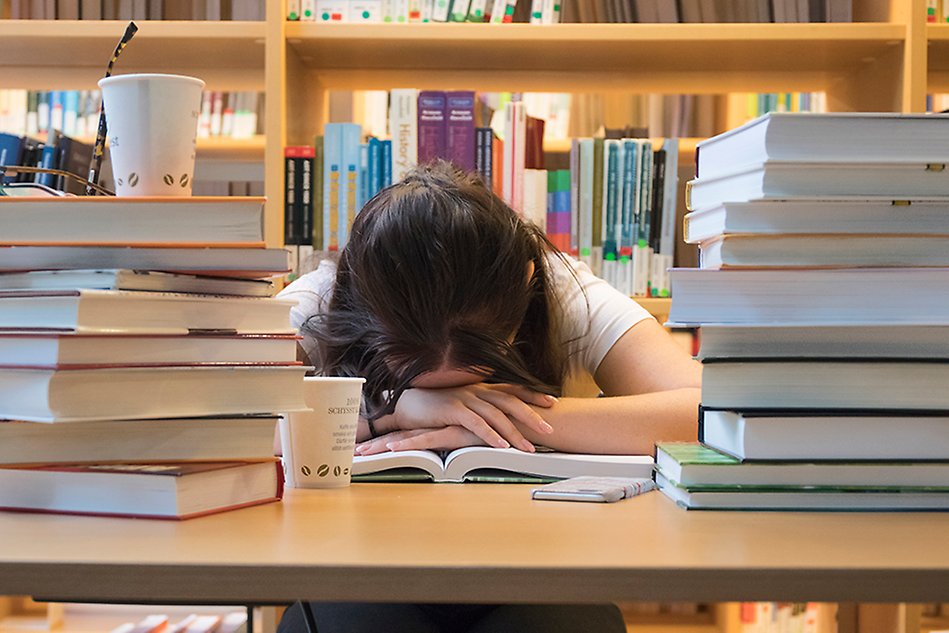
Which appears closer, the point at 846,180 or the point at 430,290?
the point at 846,180

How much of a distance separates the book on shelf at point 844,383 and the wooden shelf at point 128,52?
1.57m

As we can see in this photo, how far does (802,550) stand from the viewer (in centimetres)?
62

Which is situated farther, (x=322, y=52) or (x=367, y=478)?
(x=322, y=52)

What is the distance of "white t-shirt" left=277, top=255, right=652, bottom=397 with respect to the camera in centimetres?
160

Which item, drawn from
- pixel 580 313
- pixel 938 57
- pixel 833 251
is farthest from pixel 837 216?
pixel 938 57

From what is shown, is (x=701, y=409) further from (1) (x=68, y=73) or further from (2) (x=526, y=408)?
(1) (x=68, y=73)

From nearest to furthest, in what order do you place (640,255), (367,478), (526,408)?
(367,478) < (526,408) < (640,255)

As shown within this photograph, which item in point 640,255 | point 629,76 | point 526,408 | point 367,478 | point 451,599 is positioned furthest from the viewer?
point 629,76

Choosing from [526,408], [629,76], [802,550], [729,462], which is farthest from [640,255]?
[802,550]

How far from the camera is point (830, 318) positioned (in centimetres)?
79

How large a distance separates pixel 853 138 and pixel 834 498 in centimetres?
27

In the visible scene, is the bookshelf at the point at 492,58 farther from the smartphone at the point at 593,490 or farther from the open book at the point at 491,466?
the smartphone at the point at 593,490

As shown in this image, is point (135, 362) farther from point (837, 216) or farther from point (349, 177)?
point (349, 177)

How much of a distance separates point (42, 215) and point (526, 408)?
595 millimetres
